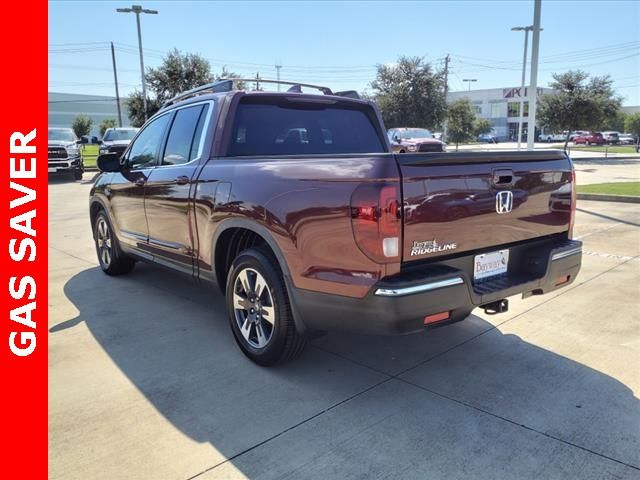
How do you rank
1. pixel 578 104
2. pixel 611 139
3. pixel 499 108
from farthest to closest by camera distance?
pixel 499 108 < pixel 611 139 < pixel 578 104

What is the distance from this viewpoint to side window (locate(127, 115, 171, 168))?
16.2ft

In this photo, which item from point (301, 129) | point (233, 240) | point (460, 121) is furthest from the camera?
point (460, 121)

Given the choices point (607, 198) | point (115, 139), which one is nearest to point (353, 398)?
point (607, 198)

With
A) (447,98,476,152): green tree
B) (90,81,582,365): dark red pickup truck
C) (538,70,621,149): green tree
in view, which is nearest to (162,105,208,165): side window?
(90,81,582,365): dark red pickup truck

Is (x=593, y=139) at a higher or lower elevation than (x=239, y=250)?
higher

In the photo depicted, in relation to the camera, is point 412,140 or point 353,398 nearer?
point 353,398

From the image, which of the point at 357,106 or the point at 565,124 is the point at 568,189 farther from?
the point at 565,124

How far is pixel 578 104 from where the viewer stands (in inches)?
1275

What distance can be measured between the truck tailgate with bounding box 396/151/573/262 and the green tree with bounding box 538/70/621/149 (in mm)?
31793

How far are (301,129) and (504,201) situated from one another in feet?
6.31

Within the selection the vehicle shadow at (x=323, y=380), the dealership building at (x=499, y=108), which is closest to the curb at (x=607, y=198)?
the vehicle shadow at (x=323, y=380)

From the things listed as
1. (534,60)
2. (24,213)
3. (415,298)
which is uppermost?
(534,60)

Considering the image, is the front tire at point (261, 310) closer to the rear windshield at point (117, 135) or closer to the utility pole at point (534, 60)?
the utility pole at point (534, 60)

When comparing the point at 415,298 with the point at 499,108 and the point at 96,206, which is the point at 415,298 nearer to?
the point at 96,206
